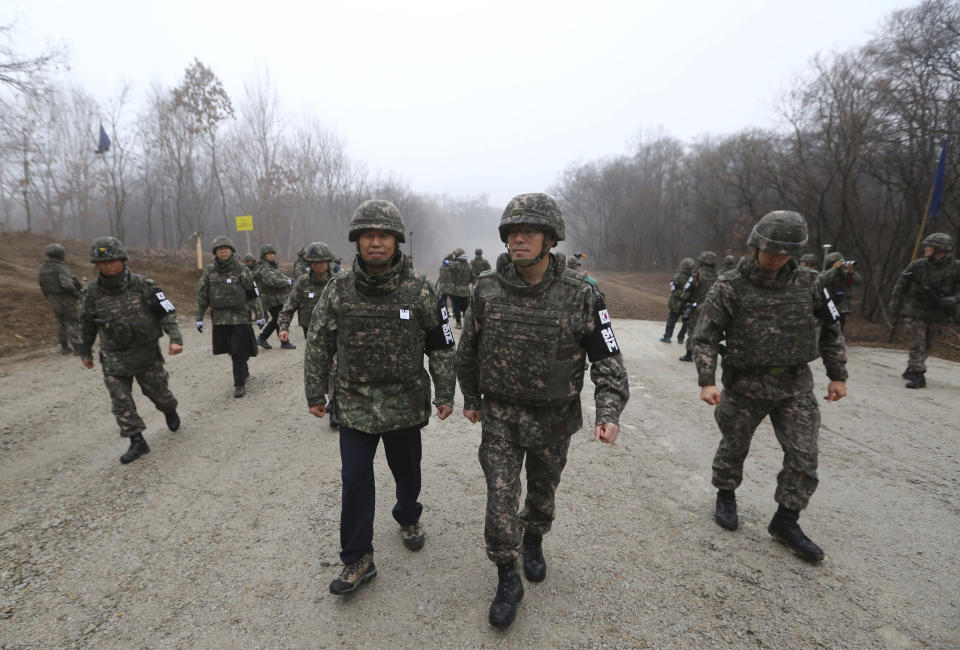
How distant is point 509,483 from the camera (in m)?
2.50

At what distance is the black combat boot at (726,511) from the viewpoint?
133 inches

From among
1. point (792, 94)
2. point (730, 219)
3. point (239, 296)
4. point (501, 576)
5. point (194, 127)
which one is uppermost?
point (194, 127)

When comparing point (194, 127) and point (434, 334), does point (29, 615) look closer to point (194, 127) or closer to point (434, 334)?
point (434, 334)

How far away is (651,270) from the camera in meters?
39.1

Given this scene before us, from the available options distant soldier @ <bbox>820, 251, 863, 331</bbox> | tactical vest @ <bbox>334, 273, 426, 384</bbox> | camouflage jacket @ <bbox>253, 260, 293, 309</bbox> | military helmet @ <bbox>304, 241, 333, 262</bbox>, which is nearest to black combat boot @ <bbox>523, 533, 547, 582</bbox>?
tactical vest @ <bbox>334, 273, 426, 384</bbox>

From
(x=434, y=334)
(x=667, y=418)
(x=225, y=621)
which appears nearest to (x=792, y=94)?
(x=667, y=418)

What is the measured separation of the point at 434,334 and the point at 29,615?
9.49ft

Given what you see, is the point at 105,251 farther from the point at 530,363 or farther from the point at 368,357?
the point at 530,363

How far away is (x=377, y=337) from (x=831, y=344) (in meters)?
3.24

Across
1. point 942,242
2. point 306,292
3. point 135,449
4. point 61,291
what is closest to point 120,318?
point 135,449

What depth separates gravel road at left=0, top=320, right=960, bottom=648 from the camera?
8.15 feet

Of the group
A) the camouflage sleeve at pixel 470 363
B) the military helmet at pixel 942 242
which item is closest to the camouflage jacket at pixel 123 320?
the camouflage sleeve at pixel 470 363

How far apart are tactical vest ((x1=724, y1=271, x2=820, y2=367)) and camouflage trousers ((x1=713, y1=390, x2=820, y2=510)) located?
33 cm

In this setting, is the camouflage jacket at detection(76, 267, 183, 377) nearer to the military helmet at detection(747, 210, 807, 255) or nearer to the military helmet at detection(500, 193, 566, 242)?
the military helmet at detection(500, 193, 566, 242)
